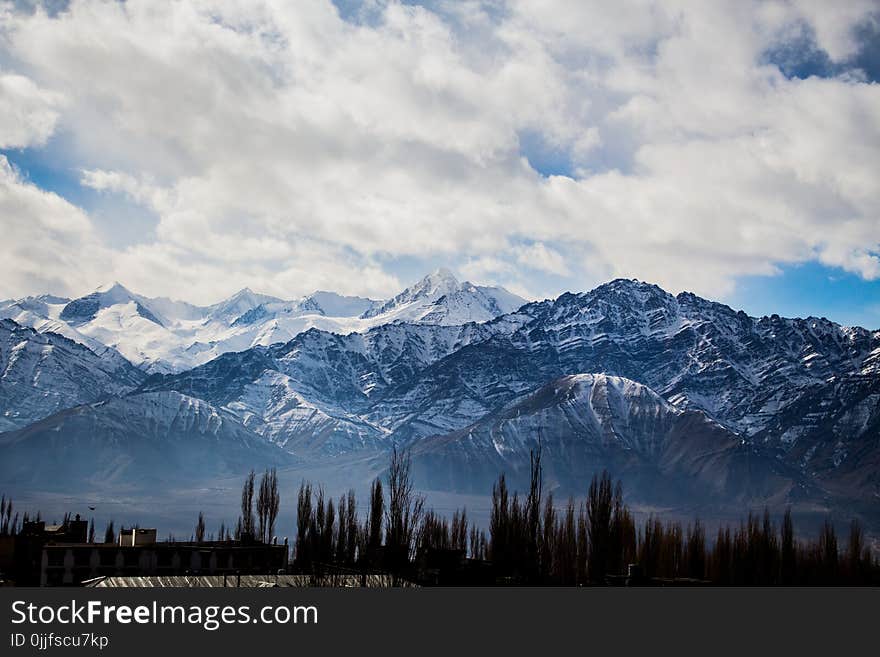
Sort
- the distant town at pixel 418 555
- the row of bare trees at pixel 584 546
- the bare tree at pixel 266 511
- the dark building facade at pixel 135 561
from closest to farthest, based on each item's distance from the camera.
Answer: the distant town at pixel 418 555 → the dark building facade at pixel 135 561 → the row of bare trees at pixel 584 546 → the bare tree at pixel 266 511

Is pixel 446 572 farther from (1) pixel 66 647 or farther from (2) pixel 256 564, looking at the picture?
(1) pixel 66 647

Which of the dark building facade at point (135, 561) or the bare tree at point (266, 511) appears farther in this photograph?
the bare tree at point (266, 511)

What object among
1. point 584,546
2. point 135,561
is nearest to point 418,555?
point 135,561

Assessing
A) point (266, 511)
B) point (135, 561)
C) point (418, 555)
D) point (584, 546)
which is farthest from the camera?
point (266, 511)

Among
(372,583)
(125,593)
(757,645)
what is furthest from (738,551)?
(125,593)

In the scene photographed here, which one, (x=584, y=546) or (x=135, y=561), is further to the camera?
(x=584, y=546)

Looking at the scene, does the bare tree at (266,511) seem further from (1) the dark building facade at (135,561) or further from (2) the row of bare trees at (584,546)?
(1) the dark building facade at (135,561)

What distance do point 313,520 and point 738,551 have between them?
51055mm

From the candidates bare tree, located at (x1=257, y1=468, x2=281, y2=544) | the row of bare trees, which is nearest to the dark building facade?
the row of bare trees

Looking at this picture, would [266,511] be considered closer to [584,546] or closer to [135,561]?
[584,546]

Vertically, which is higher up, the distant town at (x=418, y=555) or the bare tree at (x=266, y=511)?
the bare tree at (x=266, y=511)

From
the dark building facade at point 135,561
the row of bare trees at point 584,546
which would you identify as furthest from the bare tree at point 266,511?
the dark building facade at point 135,561

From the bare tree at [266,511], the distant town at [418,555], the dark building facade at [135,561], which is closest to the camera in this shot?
the distant town at [418,555]

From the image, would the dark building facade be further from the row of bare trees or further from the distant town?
the row of bare trees
